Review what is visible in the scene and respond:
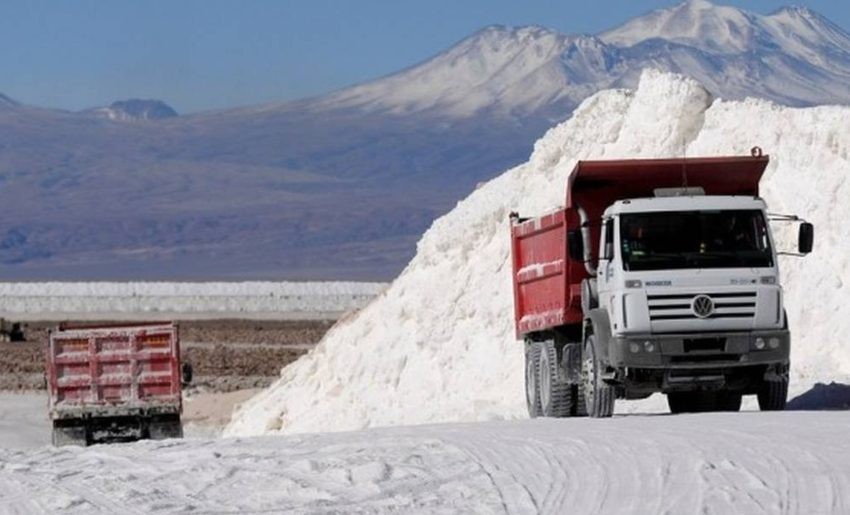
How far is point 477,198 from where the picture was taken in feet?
132

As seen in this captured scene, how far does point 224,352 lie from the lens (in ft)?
230

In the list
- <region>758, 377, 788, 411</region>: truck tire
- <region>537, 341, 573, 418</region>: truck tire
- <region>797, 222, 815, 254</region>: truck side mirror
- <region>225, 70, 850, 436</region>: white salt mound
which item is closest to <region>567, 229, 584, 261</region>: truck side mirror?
<region>797, 222, 815, 254</region>: truck side mirror

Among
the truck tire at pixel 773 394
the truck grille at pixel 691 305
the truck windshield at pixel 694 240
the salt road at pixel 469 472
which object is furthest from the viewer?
the truck tire at pixel 773 394

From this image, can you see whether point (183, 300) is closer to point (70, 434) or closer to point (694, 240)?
point (70, 434)

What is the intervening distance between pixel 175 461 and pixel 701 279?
6.16m

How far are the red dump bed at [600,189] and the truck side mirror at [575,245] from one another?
347mm

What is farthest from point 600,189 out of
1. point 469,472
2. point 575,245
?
point 469,472

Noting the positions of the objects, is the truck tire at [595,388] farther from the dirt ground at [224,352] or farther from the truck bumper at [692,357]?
the dirt ground at [224,352]

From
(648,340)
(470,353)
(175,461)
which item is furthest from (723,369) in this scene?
(470,353)

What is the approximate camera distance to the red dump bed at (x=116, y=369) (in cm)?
2948

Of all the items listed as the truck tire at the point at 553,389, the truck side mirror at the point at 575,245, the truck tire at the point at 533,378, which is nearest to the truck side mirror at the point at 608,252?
the truck side mirror at the point at 575,245

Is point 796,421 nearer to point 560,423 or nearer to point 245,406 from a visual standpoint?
point 560,423

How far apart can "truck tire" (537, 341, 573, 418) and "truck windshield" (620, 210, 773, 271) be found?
3089 mm

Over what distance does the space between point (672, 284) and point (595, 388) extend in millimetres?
1753
